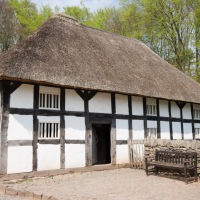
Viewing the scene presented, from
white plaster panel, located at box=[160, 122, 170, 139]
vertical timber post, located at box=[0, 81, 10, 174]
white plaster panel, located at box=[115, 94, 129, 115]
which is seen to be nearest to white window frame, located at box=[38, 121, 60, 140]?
vertical timber post, located at box=[0, 81, 10, 174]

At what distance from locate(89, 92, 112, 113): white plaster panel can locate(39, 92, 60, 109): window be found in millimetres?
1680

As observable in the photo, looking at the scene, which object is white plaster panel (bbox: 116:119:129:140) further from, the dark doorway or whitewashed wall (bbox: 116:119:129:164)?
the dark doorway

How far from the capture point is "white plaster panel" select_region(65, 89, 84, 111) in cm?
1194

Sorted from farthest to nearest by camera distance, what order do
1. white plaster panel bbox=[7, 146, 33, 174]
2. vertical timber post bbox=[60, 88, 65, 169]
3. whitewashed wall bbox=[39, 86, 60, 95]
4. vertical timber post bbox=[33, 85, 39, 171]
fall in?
vertical timber post bbox=[60, 88, 65, 169] < whitewashed wall bbox=[39, 86, 60, 95] < vertical timber post bbox=[33, 85, 39, 171] < white plaster panel bbox=[7, 146, 33, 174]

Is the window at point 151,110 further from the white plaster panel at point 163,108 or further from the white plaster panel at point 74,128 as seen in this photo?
the white plaster panel at point 74,128

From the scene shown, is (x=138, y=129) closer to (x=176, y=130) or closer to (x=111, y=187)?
(x=176, y=130)

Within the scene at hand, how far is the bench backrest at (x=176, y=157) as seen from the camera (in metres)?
10.2

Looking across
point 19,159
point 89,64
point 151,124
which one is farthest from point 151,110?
point 19,159

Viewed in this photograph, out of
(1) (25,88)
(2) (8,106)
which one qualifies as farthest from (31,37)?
(2) (8,106)

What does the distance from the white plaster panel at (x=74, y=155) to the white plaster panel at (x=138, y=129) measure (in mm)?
3404

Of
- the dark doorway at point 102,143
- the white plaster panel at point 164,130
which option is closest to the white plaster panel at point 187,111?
the white plaster panel at point 164,130

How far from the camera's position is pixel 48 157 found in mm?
11047

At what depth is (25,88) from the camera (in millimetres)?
10828

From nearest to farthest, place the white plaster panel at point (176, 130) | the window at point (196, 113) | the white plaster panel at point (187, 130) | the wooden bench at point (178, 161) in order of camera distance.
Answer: the wooden bench at point (178, 161) < the white plaster panel at point (176, 130) < the white plaster panel at point (187, 130) < the window at point (196, 113)
